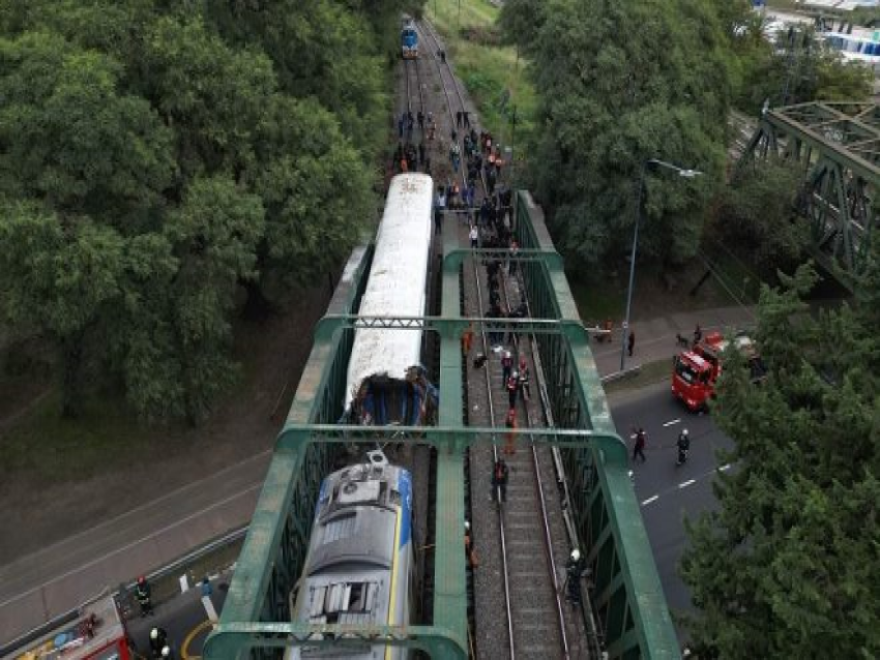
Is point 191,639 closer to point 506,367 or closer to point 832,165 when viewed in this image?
point 506,367

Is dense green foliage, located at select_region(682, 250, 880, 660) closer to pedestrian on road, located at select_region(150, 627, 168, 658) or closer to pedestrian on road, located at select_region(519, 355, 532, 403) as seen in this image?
pedestrian on road, located at select_region(519, 355, 532, 403)

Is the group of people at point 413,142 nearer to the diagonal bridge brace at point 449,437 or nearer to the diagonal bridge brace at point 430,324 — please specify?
the diagonal bridge brace at point 430,324

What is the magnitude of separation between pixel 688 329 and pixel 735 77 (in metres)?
13.1

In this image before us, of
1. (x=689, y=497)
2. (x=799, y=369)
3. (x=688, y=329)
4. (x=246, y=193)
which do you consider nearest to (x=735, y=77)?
(x=688, y=329)

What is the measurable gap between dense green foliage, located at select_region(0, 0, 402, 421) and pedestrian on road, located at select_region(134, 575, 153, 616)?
5.67 metres

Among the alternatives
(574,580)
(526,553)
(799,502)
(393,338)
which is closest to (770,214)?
(393,338)

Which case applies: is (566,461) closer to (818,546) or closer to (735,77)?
(818,546)

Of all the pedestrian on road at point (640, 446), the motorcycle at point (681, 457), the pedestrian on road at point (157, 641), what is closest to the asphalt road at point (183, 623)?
the pedestrian on road at point (157, 641)

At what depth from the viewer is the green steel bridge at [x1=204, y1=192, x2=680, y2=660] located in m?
11.6

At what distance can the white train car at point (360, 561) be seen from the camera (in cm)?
1280

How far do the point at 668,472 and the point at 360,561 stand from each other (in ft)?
52.4

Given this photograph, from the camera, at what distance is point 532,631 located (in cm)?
1571

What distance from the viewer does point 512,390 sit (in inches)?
891

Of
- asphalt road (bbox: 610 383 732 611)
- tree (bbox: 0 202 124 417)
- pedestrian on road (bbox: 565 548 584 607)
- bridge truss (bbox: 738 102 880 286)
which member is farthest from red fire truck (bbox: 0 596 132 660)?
bridge truss (bbox: 738 102 880 286)
